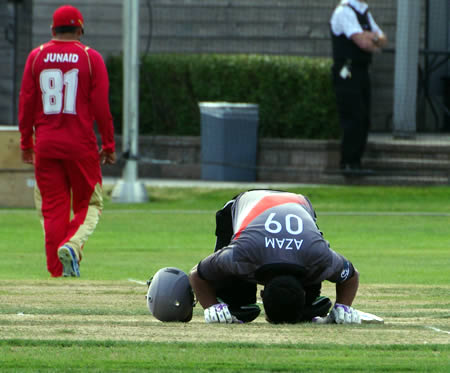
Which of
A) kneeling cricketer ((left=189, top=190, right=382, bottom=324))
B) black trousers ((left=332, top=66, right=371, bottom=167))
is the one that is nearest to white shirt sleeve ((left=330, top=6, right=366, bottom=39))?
black trousers ((left=332, top=66, right=371, bottom=167))

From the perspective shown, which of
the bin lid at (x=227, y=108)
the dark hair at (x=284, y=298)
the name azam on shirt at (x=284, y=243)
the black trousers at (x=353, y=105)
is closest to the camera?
the dark hair at (x=284, y=298)

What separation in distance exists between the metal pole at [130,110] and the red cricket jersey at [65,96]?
7473 mm

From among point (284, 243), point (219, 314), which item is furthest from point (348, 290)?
point (219, 314)

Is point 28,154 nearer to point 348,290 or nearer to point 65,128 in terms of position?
point 65,128

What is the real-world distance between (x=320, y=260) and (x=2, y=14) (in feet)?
58.2

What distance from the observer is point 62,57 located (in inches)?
364

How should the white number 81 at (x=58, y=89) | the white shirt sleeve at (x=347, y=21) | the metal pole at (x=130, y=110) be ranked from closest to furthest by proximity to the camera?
the white number 81 at (x=58, y=89) → the white shirt sleeve at (x=347, y=21) → the metal pole at (x=130, y=110)

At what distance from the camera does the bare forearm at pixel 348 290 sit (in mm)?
6305

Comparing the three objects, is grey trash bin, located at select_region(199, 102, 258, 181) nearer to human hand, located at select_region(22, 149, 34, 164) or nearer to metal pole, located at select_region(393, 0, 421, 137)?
metal pole, located at select_region(393, 0, 421, 137)

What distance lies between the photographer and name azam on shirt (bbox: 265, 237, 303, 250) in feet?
19.6

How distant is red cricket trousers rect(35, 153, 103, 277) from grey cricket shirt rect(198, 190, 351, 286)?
3.37 meters

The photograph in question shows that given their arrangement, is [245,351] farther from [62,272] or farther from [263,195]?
[62,272]

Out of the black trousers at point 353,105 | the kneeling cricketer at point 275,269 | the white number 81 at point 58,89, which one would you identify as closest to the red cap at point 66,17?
the white number 81 at point 58,89

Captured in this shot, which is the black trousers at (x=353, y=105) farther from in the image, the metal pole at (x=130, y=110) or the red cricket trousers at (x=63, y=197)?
the red cricket trousers at (x=63, y=197)
